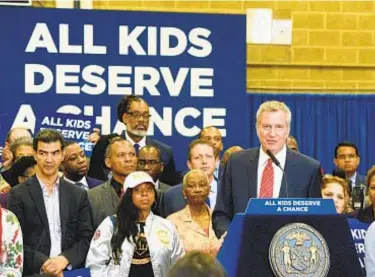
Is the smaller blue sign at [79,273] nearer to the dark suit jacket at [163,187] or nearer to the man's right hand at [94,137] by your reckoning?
the dark suit jacket at [163,187]

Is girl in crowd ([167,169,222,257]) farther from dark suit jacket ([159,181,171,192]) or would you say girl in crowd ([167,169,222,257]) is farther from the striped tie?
the striped tie

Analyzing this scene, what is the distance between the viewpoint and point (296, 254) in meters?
4.80

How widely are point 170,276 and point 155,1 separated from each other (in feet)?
33.1

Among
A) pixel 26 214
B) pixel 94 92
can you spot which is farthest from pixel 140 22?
pixel 26 214

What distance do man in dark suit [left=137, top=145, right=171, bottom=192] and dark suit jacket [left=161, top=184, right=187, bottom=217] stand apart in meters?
0.35

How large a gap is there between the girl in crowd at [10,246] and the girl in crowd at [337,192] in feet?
7.64

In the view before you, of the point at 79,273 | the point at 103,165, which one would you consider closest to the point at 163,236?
the point at 79,273

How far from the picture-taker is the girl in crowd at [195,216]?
6.74 meters

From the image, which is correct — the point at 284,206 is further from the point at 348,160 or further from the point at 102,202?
the point at 348,160

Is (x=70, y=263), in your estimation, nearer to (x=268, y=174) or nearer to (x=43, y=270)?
(x=43, y=270)

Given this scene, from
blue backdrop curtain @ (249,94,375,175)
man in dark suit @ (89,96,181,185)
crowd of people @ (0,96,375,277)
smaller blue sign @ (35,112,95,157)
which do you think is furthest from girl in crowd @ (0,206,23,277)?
blue backdrop curtain @ (249,94,375,175)

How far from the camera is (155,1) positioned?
41.7ft

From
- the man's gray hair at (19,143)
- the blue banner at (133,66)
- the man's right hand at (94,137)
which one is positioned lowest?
the man's gray hair at (19,143)

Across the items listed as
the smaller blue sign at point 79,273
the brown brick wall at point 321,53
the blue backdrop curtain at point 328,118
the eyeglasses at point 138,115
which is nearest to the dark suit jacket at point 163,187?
the eyeglasses at point 138,115
